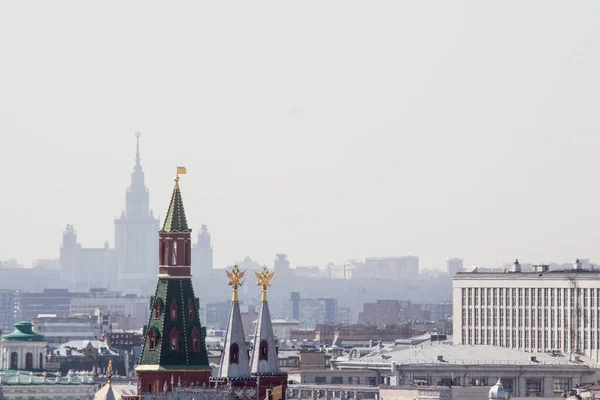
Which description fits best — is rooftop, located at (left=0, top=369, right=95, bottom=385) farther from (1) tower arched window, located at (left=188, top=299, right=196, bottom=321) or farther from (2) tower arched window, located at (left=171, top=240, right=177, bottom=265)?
(1) tower arched window, located at (left=188, top=299, right=196, bottom=321)

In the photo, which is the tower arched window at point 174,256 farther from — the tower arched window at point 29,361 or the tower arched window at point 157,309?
the tower arched window at point 29,361

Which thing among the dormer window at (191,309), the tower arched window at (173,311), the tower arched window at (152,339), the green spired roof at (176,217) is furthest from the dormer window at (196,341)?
the green spired roof at (176,217)

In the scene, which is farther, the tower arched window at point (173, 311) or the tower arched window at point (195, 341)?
the tower arched window at point (195, 341)

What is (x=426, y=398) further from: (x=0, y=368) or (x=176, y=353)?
(x=176, y=353)

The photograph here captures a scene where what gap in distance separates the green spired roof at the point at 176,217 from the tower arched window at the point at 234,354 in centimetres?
487

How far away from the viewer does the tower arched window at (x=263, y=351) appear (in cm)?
11738

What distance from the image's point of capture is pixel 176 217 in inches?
4614

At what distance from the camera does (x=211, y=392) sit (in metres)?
110

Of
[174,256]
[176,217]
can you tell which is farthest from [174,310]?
[176,217]

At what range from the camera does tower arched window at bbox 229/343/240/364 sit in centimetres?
11556

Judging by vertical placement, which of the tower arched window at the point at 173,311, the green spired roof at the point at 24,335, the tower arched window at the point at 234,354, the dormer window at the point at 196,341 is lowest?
the tower arched window at the point at 234,354

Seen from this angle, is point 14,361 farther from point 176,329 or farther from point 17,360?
point 176,329

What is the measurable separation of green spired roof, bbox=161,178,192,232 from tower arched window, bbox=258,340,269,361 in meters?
5.26

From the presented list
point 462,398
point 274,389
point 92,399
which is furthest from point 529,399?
point 274,389
